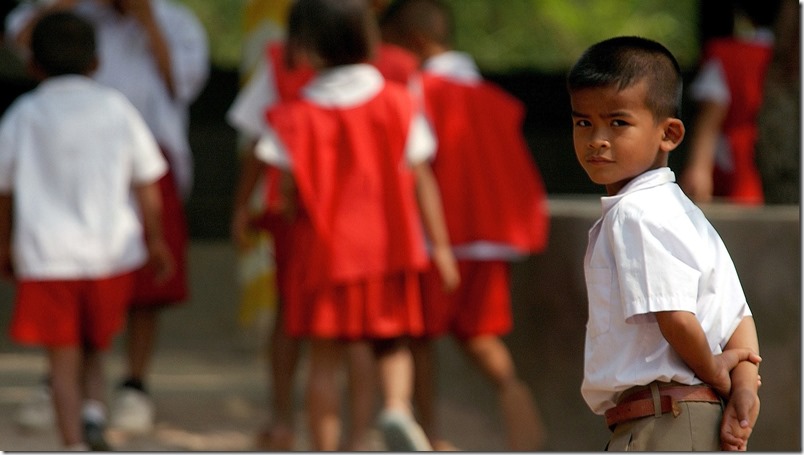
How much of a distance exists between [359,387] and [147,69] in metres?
1.60

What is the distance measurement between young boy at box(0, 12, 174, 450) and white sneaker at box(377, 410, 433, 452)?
1.02 metres

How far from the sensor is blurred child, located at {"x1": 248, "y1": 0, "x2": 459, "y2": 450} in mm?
4383

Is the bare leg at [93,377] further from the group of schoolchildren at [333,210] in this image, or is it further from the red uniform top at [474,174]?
the red uniform top at [474,174]

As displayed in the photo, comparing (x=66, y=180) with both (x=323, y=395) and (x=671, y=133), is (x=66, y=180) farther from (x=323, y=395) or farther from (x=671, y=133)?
(x=671, y=133)

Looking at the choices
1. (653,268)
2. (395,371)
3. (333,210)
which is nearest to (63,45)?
(333,210)

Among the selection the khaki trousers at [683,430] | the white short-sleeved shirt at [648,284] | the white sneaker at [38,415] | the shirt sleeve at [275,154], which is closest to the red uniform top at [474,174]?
the shirt sleeve at [275,154]

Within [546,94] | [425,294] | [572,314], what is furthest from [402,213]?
[546,94]

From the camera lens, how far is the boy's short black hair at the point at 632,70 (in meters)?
2.62

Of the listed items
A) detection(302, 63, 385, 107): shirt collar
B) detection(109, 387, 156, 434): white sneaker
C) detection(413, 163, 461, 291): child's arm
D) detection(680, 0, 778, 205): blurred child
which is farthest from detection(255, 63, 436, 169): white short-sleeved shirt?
detection(680, 0, 778, 205): blurred child

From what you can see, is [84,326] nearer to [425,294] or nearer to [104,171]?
[104,171]

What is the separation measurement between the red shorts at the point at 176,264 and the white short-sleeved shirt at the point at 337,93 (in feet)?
3.19

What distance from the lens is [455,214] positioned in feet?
16.3

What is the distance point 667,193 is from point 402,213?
75.1 inches

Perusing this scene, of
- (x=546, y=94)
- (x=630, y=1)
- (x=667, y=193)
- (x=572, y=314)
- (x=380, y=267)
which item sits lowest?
(x=630, y=1)
